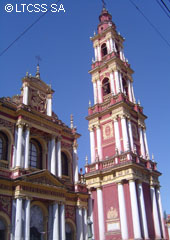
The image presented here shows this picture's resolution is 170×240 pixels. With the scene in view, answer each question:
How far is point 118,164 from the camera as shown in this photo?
22375 mm

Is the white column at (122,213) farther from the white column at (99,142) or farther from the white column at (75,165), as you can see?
the white column at (99,142)

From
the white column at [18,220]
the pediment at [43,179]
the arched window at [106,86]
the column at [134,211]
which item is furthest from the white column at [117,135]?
the white column at [18,220]

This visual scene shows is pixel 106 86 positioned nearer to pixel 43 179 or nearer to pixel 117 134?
pixel 117 134

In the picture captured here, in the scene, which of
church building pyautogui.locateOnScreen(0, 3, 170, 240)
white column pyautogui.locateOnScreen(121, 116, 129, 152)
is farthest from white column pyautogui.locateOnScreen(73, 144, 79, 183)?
white column pyautogui.locateOnScreen(121, 116, 129, 152)

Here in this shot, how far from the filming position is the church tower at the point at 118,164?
21.0 meters

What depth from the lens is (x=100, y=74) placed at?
29.4 metres

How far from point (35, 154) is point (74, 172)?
158 inches

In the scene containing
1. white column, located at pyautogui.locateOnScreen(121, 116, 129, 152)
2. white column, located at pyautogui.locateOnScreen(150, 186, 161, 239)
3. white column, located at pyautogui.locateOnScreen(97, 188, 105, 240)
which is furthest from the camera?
white column, located at pyautogui.locateOnScreen(121, 116, 129, 152)

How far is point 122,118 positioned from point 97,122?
3.16 m

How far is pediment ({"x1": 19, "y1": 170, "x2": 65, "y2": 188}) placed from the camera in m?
17.7

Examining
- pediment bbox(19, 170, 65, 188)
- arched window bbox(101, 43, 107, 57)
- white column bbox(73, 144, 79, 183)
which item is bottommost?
pediment bbox(19, 170, 65, 188)

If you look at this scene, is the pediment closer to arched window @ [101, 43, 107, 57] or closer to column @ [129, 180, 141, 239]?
column @ [129, 180, 141, 239]

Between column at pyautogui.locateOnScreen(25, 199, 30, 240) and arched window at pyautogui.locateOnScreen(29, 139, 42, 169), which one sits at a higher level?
arched window at pyautogui.locateOnScreen(29, 139, 42, 169)

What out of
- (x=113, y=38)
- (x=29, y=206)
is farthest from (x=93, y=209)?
(x=113, y=38)
